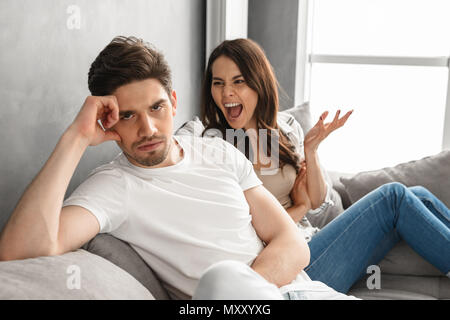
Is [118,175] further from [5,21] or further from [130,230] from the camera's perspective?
[5,21]

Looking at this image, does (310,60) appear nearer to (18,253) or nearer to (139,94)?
(139,94)

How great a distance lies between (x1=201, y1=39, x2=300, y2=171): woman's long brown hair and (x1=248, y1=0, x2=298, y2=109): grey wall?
106cm

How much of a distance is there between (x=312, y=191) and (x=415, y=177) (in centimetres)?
57

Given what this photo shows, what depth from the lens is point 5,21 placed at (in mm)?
1175

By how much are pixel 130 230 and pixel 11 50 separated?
Answer: 0.58 m

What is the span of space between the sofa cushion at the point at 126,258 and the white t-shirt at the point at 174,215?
0.09ft

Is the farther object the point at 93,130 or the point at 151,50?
the point at 151,50

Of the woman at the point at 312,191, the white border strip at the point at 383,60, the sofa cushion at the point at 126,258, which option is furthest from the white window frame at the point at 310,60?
the sofa cushion at the point at 126,258

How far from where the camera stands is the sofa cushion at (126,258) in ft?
3.68

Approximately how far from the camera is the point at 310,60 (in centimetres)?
313

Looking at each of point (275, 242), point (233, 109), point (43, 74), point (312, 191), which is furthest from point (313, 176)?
point (43, 74)

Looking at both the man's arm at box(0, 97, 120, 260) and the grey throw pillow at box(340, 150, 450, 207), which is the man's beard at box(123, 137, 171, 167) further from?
the grey throw pillow at box(340, 150, 450, 207)

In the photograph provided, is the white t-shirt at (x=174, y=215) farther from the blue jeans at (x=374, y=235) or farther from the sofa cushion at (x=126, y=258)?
the blue jeans at (x=374, y=235)
